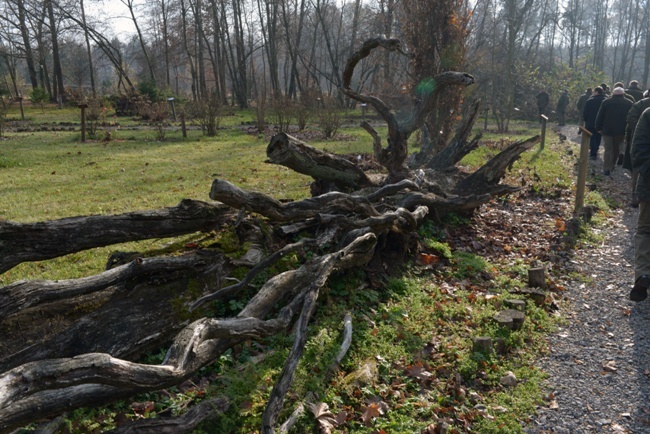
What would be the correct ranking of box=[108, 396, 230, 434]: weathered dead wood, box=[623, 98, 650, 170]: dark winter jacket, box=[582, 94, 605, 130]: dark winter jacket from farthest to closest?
box=[582, 94, 605, 130]: dark winter jacket < box=[623, 98, 650, 170]: dark winter jacket < box=[108, 396, 230, 434]: weathered dead wood

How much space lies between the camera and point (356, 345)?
446 centimetres

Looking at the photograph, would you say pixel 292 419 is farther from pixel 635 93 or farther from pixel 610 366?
pixel 635 93

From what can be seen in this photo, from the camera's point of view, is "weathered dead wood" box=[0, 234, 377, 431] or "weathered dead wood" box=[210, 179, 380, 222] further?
"weathered dead wood" box=[210, 179, 380, 222]

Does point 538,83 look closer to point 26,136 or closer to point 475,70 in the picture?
point 475,70

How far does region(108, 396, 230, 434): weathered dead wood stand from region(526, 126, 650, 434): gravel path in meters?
2.23

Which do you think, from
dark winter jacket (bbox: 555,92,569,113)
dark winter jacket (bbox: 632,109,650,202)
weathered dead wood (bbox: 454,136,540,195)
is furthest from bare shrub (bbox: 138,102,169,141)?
dark winter jacket (bbox: 555,92,569,113)

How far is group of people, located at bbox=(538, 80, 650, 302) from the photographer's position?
537 cm

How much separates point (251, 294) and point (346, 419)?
1.64 metres

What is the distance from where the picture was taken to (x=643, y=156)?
17.9 feet

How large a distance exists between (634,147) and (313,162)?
12.4ft

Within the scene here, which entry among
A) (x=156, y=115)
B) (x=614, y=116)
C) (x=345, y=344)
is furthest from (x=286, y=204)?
(x=156, y=115)

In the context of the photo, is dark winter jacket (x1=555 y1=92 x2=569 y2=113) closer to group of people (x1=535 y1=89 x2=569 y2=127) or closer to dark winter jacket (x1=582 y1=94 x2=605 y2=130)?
group of people (x1=535 y1=89 x2=569 y2=127)

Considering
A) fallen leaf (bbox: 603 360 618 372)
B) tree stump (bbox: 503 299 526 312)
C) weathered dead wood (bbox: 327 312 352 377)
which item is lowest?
fallen leaf (bbox: 603 360 618 372)

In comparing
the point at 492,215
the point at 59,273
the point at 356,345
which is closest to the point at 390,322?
the point at 356,345
